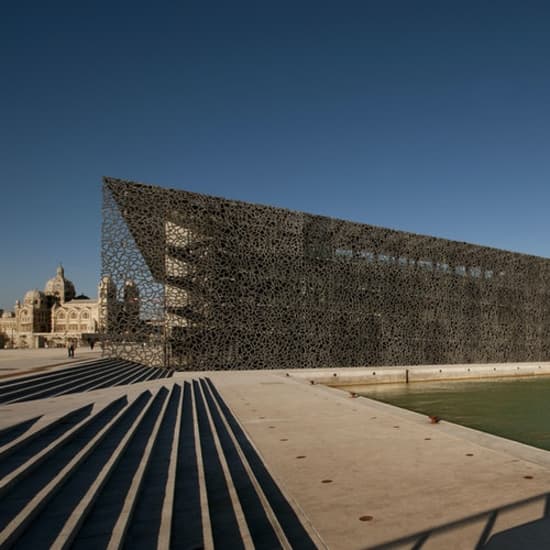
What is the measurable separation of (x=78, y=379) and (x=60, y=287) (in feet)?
312

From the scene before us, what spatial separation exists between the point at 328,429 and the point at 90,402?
4.57 metres

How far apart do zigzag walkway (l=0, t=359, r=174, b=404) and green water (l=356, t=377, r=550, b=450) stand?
779 centimetres

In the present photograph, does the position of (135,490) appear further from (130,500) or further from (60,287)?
(60,287)

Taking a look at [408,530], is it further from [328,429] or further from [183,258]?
[183,258]

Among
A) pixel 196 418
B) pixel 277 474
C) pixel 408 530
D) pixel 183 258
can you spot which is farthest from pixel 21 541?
pixel 183 258

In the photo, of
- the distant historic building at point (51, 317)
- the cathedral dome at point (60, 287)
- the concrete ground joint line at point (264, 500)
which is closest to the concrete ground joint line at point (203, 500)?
the concrete ground joint line at point (264, 500)

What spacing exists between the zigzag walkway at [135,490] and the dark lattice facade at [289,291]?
11625mm

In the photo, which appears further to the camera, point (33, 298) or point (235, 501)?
point (33, 298)

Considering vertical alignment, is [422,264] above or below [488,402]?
above

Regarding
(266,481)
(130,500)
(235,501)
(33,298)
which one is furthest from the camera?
(33,298)

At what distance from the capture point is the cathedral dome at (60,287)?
317ft

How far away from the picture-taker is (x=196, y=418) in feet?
25.0

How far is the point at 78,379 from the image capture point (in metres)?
11.9

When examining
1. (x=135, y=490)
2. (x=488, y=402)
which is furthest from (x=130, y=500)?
(x=488, y=402)
